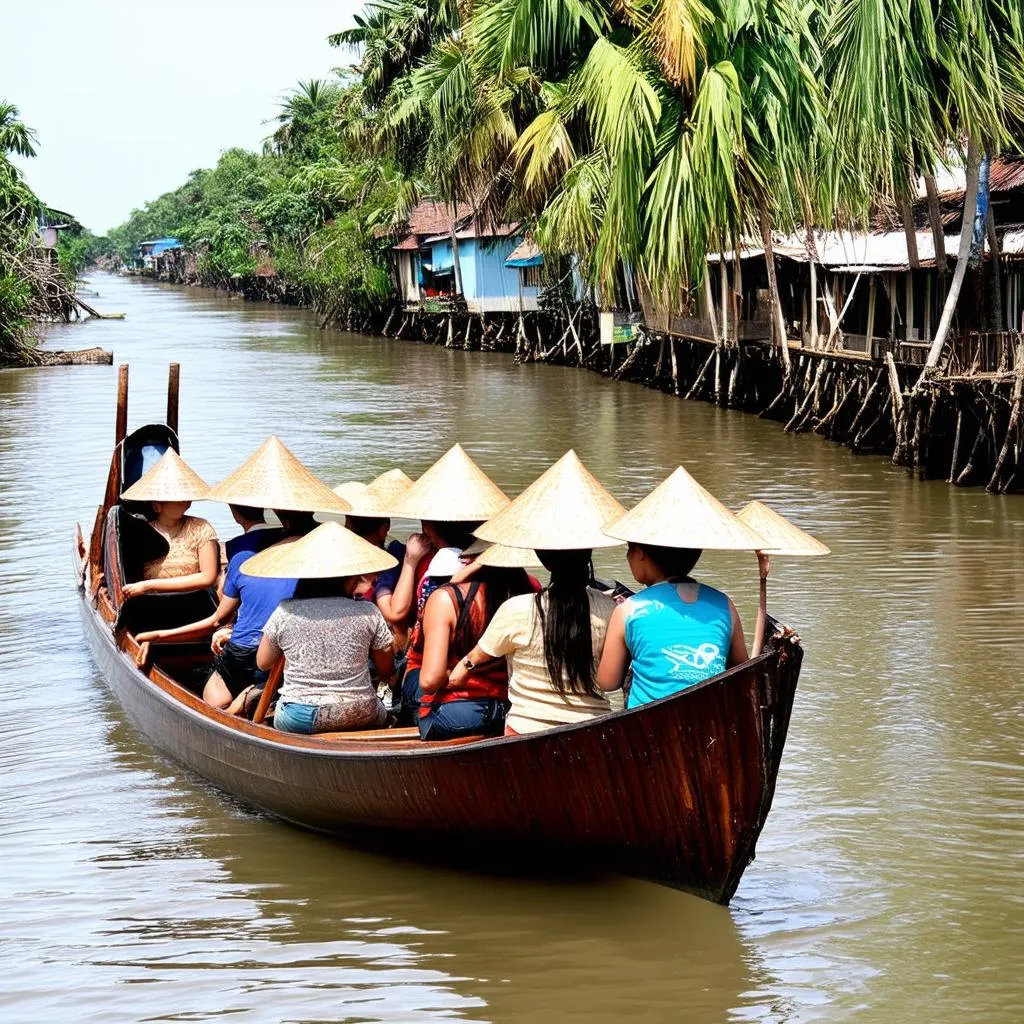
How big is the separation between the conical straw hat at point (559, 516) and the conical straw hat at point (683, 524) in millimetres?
174

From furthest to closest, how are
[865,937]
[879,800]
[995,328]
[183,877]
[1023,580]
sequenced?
[995,328] → [1023,580] → [879,800] → [183,877] → [865,937]

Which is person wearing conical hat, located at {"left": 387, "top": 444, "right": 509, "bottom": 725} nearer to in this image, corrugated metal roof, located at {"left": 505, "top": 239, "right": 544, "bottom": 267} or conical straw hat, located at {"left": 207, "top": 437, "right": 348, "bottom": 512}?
conical straw hat, located at {"left": 207, "top": 437, "right": 348, "bottom": 512}

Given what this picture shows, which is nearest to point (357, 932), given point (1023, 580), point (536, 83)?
point (1023, 580)

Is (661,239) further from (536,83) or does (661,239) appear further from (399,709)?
(399,709)

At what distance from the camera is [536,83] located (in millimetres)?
28000

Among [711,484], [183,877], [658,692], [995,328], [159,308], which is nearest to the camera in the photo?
[658,692]

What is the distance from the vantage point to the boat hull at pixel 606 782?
206 inches

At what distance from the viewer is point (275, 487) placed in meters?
7.59

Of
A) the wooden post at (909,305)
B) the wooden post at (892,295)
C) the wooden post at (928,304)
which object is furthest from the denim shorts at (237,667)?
the wooden post at (909,305)

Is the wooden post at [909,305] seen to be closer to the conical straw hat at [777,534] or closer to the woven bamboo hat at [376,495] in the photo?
the woven bamboo hat at [376,495]

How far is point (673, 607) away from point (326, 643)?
174 centimetres

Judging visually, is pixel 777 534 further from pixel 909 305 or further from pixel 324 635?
pixel 909 305

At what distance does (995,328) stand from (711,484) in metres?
4.10

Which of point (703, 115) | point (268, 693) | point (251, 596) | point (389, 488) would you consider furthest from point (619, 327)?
point (268, 693)
